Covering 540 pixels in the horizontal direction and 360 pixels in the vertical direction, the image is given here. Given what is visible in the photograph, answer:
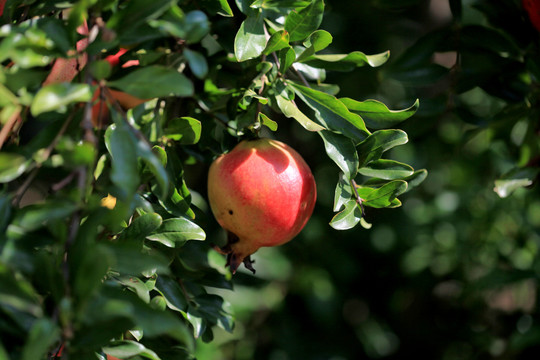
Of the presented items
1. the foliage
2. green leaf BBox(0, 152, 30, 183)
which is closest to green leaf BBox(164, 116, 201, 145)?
the foliage

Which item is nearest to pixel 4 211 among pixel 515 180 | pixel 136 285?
pixel 136 285

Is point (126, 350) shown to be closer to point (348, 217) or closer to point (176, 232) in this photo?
point (176, 232)

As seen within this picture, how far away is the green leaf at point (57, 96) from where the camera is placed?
429 millimetres

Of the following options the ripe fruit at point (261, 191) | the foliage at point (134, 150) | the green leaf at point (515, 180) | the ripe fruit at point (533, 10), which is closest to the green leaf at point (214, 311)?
the foliage at point (134, 150)

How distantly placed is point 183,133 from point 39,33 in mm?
214

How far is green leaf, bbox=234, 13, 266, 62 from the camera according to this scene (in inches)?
24.7

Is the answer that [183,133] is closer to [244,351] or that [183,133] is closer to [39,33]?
[39,33]

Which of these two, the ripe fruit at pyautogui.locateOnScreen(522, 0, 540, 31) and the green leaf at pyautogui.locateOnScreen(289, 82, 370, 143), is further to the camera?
the ripe fruit at pyautogui.locateOnScreen(522, 0, 540, 31)

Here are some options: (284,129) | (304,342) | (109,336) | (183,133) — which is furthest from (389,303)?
(109,336)

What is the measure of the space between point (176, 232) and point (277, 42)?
22 centimetres

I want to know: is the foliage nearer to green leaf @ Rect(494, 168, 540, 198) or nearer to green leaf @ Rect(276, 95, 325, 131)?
green leaf @ Rect(276, 95, 325, 131)

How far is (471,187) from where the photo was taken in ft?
5.00

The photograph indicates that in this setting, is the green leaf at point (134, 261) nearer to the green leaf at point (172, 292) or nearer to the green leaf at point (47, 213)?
the green leaf at point (47, 213)

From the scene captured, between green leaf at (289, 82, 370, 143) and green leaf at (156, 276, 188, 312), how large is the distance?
0.25 m
